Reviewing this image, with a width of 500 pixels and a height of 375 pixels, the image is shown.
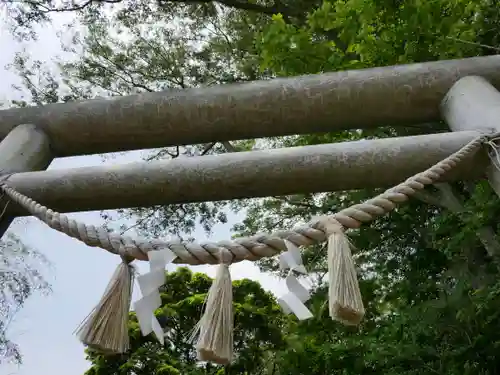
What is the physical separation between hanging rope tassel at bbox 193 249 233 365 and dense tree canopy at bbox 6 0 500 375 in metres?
1.56

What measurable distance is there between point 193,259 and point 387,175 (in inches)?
22.4

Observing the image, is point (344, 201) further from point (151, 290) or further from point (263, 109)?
point (151, 290)

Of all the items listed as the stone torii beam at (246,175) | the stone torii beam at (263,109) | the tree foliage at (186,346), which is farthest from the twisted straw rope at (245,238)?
the tree foliage at (186,346)

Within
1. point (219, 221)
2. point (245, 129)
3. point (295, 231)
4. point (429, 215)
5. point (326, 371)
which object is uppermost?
point (245, 129)

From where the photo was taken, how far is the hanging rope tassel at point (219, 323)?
2.31 feet

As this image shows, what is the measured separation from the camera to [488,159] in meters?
1.14

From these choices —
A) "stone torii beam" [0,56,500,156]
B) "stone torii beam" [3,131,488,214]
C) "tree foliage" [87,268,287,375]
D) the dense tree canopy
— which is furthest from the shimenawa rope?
"tree foliage" [87,268,287,375]

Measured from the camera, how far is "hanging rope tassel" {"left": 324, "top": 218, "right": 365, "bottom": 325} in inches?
29.6

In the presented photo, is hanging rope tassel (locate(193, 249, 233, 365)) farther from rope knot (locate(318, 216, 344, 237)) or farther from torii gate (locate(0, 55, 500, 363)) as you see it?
rope knot (locate(318, 216, 344, 237))

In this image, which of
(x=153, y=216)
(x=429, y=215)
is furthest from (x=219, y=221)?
(x=429, y=215)

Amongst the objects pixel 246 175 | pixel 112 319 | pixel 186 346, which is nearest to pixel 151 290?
pixel 112 319

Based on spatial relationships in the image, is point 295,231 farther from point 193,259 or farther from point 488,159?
point 488,159

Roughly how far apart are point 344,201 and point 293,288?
321cm

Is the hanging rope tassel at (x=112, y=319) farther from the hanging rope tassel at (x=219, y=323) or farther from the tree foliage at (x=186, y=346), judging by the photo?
the tree foliage at (x=186, y=346)
